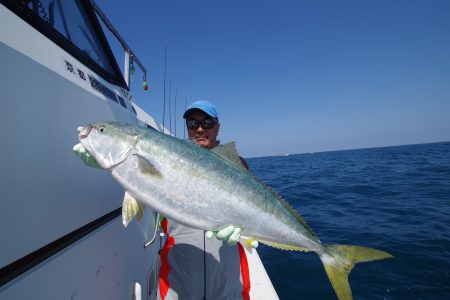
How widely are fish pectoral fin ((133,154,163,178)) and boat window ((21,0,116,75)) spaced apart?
121 cm

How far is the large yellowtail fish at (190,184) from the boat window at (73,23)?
949 mm

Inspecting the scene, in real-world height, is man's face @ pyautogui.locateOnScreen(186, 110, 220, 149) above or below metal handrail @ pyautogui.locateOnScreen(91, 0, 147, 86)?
below

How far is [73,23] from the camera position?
2.41 m

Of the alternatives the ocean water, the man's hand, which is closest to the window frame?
the man's hand

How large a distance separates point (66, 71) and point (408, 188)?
1599 cm

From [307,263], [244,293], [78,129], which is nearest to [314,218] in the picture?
[307,263]

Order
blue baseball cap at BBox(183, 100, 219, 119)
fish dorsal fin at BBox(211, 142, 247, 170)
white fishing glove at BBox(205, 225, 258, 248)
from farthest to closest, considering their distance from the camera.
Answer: blue baseball cap at BBox(183, 100, 219, 119) → fish dorsal fin at BBox(211, 142, 247, 170) → white fishing glove at BBox(205, 225, 258, 248)

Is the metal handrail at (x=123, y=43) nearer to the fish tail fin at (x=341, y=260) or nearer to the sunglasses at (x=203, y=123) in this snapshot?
the sunglasses at (x=203, y=123)

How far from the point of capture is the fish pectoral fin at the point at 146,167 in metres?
1.86

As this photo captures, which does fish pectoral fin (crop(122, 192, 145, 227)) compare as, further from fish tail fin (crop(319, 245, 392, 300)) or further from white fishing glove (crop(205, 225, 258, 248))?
fish tail fin (crop(319, 245, 392, 300))

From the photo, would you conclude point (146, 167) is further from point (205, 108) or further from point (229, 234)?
point (205, 108)

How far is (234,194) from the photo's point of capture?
6.73 feet

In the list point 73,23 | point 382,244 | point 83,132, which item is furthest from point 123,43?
point 382,244

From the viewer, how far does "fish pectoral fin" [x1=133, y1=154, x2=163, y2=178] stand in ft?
6.11
